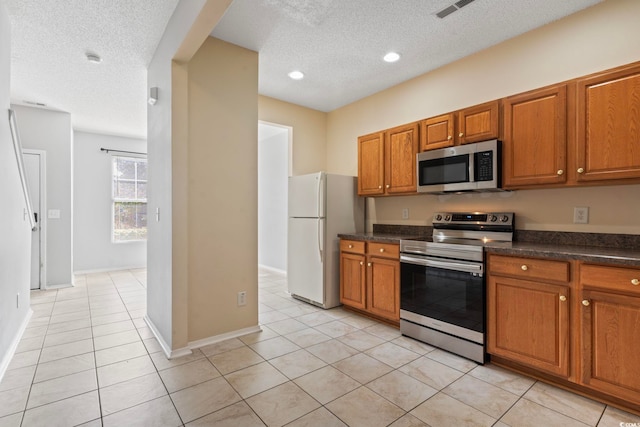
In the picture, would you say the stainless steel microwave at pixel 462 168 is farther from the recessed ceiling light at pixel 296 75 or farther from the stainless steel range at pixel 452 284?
the recessed ceiling light at pixel 296 75

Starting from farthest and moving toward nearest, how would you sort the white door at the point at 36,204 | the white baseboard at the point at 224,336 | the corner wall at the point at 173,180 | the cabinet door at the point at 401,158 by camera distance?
the white door at the point at 36,204
the cabinet door at the point at 401,158
the white baseboard at the point at 224,336
the corner wall at the point at 173,180

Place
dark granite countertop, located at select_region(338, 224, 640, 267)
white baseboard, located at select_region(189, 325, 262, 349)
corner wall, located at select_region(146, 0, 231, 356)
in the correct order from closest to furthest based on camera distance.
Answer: dark granite countertop, located at select_region(338, 224, 640, 267)
corner wall, located at select_region(146, 0, 231, 356)
white baseboard, located at select_region(189, 325, 262, 349)

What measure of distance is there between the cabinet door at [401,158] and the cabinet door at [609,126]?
1.37 meters

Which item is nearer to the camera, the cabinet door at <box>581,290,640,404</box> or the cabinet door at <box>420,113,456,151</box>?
the cabinet door at <box>581,290,640,404</box>

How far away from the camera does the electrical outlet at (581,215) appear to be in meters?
2.40

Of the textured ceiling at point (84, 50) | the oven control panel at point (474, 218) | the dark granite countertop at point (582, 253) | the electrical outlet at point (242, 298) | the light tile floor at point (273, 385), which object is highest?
the textured ceiling at point (84, 50)

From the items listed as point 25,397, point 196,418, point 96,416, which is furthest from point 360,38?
point 25,397

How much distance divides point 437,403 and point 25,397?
2497mm

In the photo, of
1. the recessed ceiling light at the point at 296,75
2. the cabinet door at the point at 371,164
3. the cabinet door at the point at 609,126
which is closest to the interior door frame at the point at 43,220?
the recessed ceiling light at the point at 296,75

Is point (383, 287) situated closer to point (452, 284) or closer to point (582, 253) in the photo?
point (452, 284)

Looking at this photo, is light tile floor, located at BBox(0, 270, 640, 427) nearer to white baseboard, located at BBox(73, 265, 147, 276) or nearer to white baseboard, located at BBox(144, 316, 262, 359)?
white baseboard, located at BBox(144, 316, 262, 359)

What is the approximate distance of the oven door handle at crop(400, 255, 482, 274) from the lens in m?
2.40

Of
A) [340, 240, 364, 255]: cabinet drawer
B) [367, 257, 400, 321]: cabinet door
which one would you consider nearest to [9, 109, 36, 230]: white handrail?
[340, 240, 364, 255]: cabinet drawer

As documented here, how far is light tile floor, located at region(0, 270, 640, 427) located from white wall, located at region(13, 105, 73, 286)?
6.75 ft
